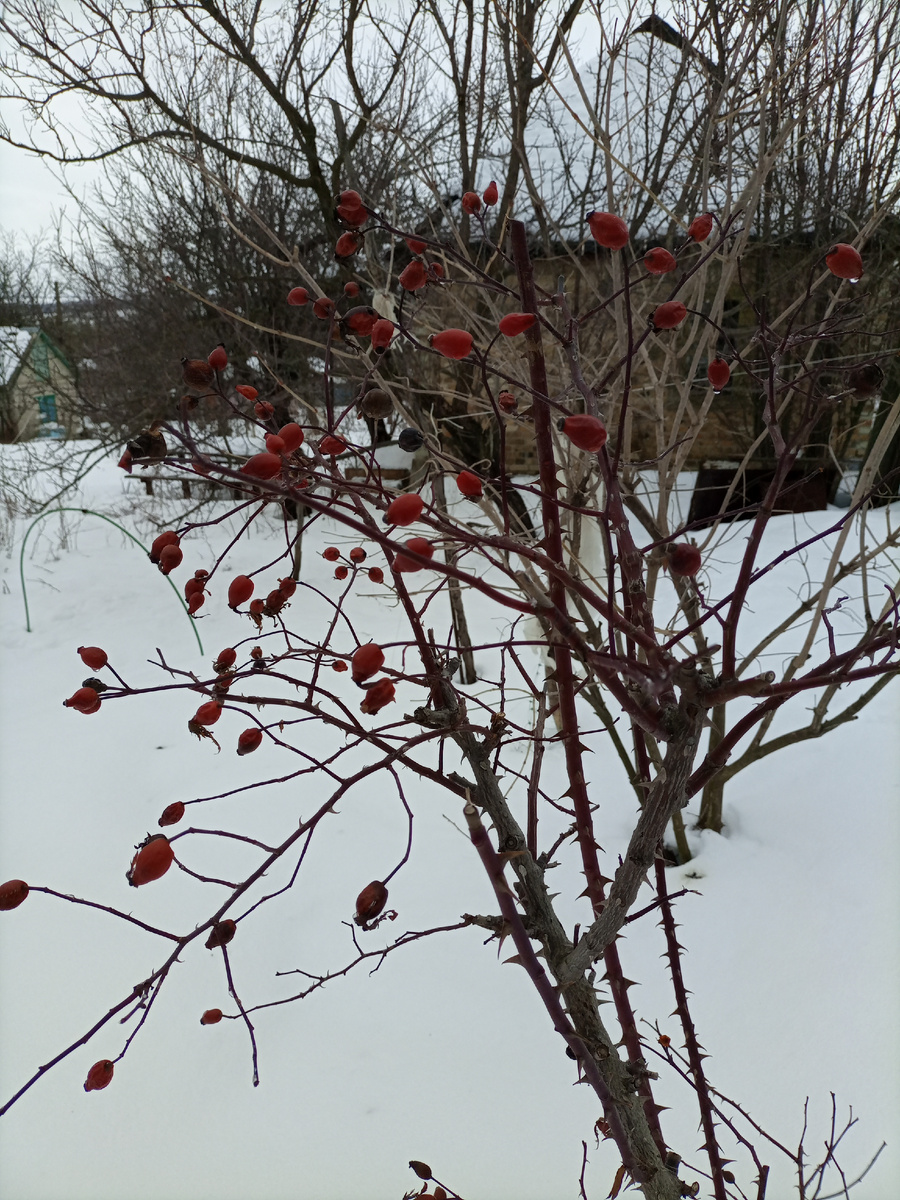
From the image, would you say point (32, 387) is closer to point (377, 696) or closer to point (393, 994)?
point (393, 994)

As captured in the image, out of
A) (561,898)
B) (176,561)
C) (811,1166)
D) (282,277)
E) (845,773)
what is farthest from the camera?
(282,277)

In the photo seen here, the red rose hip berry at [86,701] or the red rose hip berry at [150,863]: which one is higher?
the red rose hip berry at [86,701]

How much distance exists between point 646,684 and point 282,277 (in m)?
6.01

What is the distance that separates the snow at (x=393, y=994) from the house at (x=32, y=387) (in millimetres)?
5277

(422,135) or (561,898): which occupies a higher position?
(422,135)

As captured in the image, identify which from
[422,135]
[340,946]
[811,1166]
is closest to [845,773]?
[811,1166]

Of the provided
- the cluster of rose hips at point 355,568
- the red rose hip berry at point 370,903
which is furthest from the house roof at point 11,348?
the red rose hip berry at point 370,903

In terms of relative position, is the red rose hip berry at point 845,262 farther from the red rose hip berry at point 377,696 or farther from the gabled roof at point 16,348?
the gabled roof at point 16,348

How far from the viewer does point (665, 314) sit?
0.50 meters

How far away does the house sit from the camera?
22.1 ft

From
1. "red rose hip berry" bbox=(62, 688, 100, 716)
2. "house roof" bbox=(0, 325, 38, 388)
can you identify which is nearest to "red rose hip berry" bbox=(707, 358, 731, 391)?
"red rose hip berry" bbox=(62, 688, 100, 716)

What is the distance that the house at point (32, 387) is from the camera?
6750 mm

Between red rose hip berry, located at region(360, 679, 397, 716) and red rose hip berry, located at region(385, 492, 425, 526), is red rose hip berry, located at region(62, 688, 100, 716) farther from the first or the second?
red rose hip berry, located at region(385, 492, 425, 526)

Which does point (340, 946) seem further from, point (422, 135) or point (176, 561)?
point (422, 135)
